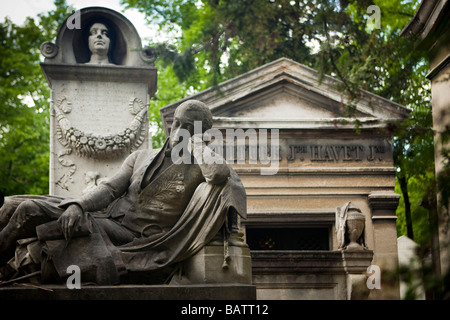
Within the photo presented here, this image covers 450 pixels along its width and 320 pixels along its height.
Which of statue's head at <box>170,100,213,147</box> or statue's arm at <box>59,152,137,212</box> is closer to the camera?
statue's arm at <box>59,152,137,212</box>

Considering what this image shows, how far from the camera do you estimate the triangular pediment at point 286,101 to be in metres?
17.1

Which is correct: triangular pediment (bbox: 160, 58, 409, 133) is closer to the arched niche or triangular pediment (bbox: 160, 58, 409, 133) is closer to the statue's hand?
the arched niche

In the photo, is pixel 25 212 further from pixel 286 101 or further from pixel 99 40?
pixel 286 101

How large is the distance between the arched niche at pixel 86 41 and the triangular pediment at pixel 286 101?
19.4 feet

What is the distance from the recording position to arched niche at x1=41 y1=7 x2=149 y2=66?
10.9 m

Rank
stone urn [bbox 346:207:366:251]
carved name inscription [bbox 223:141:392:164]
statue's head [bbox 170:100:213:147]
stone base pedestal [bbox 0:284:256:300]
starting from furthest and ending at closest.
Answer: carved name inscription [bbox 223:141:392:164], stone urn [bbox 346:207:366:251], statue's head [bbox 170:100:213:147], stone base pedestal [bbox 0:284:256:300]

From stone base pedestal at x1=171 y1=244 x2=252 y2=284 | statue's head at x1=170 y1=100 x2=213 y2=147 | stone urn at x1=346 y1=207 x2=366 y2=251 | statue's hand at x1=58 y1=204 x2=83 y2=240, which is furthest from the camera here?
stone urn at x1=346 y1=207 x2=366 y2=251

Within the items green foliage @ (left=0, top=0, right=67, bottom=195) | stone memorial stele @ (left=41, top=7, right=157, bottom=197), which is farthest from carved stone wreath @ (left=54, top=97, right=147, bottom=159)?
A: green foliage @ (left=0, top=0, right=67, bottom=195)

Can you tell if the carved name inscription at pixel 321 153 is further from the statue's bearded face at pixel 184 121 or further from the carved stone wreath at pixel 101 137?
the statue's bearded face at pixel 184 121

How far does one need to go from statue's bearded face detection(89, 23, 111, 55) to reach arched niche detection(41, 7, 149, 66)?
0.14 m

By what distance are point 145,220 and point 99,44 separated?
5.07 meters

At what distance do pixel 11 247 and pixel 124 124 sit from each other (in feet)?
16.1

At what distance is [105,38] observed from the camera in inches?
432

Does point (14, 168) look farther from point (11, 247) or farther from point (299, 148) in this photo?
point (11, 247)
